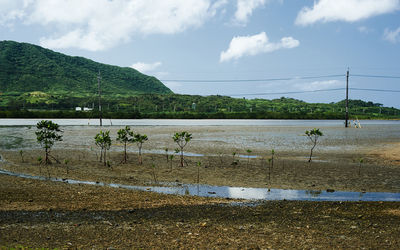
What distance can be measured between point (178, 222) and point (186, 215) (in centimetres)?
96

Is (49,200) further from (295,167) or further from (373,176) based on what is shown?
(373,176)

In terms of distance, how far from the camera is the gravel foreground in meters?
9.54

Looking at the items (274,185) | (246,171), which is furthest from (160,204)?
(246,171)

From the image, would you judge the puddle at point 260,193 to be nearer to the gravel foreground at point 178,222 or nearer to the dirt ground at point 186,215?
the dirt ground at point 186,215

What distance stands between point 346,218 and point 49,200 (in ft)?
38.6

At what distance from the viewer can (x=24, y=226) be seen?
10508 millimetres

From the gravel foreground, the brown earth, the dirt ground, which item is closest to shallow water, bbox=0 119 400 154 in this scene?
Result: the brown earth

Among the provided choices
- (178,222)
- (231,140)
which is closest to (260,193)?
(178,222)

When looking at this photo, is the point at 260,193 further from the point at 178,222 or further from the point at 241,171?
the point at 178,222

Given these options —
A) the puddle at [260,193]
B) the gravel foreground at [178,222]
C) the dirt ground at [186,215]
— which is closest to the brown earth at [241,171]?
the dirt ground at [186,215]

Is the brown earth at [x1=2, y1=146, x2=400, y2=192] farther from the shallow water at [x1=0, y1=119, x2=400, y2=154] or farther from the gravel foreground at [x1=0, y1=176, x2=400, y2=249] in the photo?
the shallow water at [x1=0, y1=119, x2=400, y2=154]

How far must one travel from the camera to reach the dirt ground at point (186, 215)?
966 cm

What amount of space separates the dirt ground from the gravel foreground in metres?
0.03

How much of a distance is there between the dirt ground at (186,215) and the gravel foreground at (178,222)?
29 millimetres
